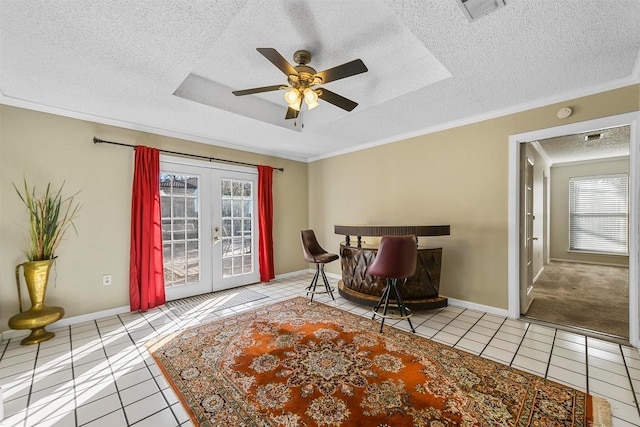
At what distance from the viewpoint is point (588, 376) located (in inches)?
77.6

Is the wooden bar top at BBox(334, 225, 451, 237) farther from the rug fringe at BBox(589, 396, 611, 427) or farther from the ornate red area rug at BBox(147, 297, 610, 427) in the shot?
the rug fringe at BBox(589, 396, 611, 427)

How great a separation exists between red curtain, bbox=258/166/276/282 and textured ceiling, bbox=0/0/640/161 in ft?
4.88

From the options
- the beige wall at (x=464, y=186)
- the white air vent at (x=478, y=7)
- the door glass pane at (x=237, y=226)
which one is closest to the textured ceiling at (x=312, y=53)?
the white air vent at (x=478, y=7)

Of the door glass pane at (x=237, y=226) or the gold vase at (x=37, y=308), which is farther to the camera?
the door glass pane at (x=237, y=226)

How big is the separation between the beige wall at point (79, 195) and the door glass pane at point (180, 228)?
463 mm

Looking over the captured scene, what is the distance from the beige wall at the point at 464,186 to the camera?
2973mm

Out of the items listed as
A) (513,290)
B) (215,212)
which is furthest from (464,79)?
(215,212)

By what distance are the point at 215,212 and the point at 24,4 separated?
3.04 m

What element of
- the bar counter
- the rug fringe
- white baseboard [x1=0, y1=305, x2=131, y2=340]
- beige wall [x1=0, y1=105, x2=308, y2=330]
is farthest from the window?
white baseboard [x1=0, y1=305, x2=131, y2=340]

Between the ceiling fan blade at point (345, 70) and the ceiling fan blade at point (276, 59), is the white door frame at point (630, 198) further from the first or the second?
the ceiling fan blade at point (276, 59)

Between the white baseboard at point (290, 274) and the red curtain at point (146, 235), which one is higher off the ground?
the red curtain at point (146, 235)

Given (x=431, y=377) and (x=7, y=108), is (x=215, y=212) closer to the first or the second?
(x=7, y=108)

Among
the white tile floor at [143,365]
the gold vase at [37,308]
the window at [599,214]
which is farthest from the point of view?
the window at [599,214]

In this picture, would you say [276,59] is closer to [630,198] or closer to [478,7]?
[478,7]
